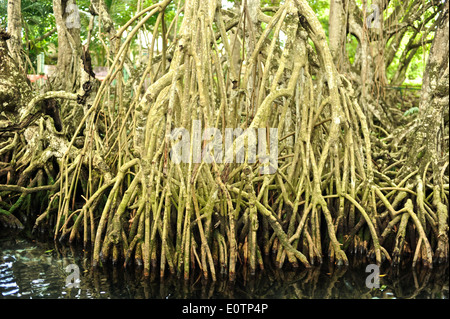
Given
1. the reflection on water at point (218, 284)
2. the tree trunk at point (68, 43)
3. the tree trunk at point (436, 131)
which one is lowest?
the reflection on water at point (218, 284)

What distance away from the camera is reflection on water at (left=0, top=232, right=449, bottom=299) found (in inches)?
193

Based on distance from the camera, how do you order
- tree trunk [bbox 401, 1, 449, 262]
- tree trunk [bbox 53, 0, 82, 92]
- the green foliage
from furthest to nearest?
the green foliage, tree trunk [bbox 53, 0, 82, 92], tree trunk [bbox 401, 1, 449, 262]

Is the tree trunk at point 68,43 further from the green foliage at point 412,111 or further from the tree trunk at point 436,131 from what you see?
the green foliage at point 412,111

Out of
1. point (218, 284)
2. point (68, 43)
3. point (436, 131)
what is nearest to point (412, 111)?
point (436, 131)

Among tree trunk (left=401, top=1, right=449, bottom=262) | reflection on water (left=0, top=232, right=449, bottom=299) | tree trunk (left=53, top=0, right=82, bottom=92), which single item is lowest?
reflection on water (left=0, top=232, right=449, bottom=299)

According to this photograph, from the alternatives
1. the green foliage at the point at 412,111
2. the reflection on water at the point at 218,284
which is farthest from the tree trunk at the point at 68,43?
the green foliage at the point at 412,111

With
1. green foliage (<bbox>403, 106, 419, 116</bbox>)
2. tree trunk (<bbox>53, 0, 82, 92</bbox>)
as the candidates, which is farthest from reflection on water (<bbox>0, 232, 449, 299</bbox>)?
green foliage (<bbox>403, 106, 419, 116</bbox>)

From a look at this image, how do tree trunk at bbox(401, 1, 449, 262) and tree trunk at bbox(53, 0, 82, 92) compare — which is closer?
tree trunk at bbox(401, 1, 449, 262)

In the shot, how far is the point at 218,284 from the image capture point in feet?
16.8

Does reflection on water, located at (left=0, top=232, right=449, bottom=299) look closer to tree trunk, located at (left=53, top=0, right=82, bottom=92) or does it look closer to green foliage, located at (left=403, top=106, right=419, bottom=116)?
tree trunk, located at (left=53, top=0, right=82, bottom=92)

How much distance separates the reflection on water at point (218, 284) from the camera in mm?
4906

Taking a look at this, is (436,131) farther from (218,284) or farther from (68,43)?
(68,43)

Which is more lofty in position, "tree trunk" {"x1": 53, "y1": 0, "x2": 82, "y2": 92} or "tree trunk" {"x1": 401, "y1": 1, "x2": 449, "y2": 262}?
"tree trunk" {"x1": 53, "y1": 0, "x2": 82, "y2": 92}
